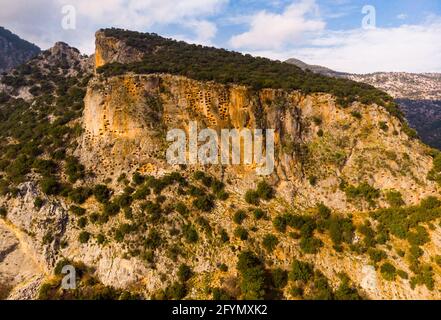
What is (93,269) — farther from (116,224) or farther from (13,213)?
(13,213)

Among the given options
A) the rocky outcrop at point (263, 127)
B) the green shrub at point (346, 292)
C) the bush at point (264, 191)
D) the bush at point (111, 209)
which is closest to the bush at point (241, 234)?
the bush at point (264, 191)

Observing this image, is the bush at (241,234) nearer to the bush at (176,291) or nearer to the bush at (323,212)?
the bush at (176,291)

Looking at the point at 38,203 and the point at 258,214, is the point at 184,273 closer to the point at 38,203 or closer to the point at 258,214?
the point at 258,214

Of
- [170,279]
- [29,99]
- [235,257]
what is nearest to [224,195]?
[235,257]

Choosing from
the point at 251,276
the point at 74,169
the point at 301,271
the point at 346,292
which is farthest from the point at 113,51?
the point at 346,292

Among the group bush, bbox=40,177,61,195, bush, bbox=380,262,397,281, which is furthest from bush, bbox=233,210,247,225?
bush, bbox=40,177,61,195

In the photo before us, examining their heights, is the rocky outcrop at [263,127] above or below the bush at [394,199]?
above
